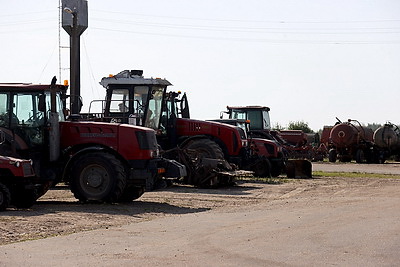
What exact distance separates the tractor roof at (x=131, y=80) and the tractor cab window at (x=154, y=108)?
0.22 metres

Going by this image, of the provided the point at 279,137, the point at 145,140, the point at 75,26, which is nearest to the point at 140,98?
the point at 145,140

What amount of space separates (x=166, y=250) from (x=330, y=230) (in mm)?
3274

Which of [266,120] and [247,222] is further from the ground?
[266,120]

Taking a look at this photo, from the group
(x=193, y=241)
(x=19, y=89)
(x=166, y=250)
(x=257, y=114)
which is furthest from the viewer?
(x=257, y=114)

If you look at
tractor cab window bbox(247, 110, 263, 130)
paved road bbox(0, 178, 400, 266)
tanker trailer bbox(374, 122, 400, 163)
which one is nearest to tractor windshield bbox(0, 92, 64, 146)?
paved road bbox(0, 178, 400, 266)

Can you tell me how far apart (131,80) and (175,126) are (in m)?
2.44

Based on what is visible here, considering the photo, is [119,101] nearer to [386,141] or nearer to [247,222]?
[247,222]

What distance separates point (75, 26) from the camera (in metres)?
35.2

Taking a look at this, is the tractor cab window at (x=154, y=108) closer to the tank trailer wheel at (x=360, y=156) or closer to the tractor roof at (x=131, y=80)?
the tractor roof at (x=131, y=80)

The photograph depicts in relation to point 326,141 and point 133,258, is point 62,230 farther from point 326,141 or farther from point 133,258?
point 326,141

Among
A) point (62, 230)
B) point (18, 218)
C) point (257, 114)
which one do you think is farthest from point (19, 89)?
point (257, 114)

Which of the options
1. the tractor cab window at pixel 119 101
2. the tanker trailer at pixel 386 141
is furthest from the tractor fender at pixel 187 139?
the tanker trailer at pixel 386 141

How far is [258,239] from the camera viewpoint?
38.1 ft

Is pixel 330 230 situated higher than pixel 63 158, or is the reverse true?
pixel 63 158
